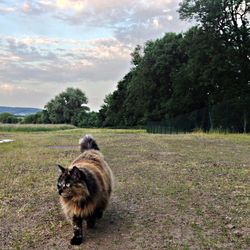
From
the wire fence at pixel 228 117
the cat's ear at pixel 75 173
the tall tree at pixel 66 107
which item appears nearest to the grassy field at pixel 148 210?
the cat's ear at pixel 75 173

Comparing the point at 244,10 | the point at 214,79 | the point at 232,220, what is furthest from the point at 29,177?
the point at 244,10

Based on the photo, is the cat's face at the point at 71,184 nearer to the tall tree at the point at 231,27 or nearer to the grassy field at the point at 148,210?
the grassy field at the point at 148,210

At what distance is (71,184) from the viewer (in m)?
4.69

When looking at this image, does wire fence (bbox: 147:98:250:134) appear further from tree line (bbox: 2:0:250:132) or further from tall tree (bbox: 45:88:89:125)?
tall tree (bbox: 45:88:89:125)

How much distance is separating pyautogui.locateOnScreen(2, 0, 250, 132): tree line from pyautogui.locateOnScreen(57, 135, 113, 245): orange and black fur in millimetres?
25496

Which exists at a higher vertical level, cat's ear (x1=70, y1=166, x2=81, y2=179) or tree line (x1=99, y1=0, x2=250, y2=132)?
tree line (x1=99, y1=0, x2=250, y2=132)

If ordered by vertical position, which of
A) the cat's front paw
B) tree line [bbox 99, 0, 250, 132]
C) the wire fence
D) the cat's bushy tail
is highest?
tree line [bbox 99, 0, 250, 132]

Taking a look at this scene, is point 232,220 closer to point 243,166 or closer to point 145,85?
point 243,166

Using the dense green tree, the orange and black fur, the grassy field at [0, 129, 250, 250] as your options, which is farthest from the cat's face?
the dense green tree

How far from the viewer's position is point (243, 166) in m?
10.4

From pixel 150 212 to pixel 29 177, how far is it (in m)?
4.09

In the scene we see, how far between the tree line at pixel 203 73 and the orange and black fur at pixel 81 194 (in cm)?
2550

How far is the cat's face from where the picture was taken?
4.68 metres

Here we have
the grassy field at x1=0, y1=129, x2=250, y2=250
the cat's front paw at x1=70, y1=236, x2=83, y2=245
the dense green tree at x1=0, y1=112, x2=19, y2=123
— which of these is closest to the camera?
the cat's front paw at x1=70, y1=236, x2=83, y2=245
